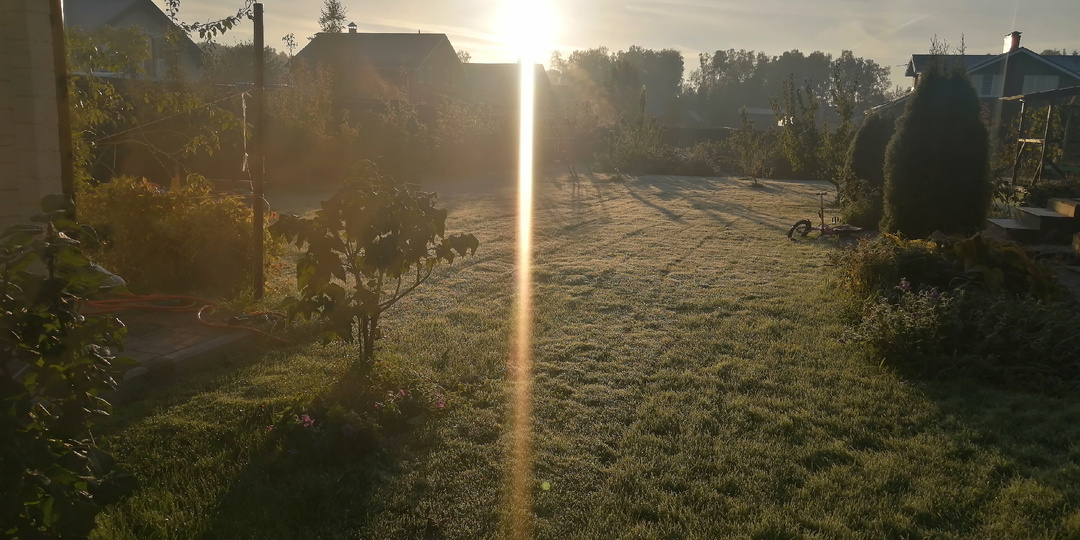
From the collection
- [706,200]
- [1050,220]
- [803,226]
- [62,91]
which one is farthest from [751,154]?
[62,91]

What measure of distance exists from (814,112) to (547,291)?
43.0ft

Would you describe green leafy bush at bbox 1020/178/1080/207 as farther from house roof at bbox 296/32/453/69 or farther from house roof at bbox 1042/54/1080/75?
house roof at bbox 1042/54/1080/75

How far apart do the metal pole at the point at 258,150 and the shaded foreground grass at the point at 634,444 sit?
1368 millimetres

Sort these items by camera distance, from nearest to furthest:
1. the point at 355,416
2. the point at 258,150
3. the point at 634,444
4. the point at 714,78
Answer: the point at 355,416 → the point at 634,444 → the point at 258,150 → the point at 714,78

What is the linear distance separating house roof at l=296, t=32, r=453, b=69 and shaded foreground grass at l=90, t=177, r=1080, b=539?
31.9 m

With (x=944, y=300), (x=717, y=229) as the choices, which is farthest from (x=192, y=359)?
(x=717, y=229)

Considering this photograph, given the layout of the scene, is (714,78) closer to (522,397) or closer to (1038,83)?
Answer: (1038,83)

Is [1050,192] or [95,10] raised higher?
[95,10]

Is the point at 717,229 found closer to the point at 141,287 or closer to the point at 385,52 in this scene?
the point at 141,287

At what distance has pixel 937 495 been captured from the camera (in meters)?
3.27

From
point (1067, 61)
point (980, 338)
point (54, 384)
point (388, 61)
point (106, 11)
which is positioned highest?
point (1067, 61)

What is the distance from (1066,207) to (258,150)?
31.6ft

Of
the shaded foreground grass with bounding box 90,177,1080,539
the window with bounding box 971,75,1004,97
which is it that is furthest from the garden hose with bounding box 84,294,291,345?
the window with bounding box 971,75,1004,97

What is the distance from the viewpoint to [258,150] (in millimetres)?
6449
